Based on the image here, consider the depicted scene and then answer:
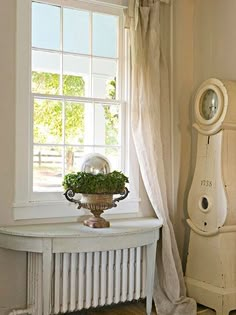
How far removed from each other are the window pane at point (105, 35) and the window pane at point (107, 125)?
0.44 metres

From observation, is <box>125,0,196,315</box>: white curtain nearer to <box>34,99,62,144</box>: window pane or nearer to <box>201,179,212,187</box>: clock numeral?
<box>201,179,212,187</box>: clock numeral

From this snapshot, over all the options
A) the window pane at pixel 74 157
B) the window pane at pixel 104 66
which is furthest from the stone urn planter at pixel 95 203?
the window pane at pixel 104 66

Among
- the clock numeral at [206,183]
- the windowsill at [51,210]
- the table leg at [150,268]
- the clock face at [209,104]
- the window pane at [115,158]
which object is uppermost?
the clock face at [209,104]

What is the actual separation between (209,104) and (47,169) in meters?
1.35

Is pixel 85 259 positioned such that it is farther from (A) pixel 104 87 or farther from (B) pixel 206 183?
(A) pixel 104 87

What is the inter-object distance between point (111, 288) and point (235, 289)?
0.92 meters

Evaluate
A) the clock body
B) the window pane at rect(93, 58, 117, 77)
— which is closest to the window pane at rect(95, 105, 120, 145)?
the window pane at rect(93, 58, 117, 77)

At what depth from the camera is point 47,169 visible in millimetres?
3316

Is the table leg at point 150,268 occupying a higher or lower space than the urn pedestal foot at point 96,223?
lower

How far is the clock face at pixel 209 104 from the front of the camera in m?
3.41

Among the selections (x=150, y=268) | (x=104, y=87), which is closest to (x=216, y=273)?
(x=150, y=268)

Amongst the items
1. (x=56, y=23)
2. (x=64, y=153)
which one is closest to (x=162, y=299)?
(x=64, y=153)

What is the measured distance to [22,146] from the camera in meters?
3.15

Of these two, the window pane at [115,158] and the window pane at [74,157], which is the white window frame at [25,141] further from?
the window pane at [115,158]
